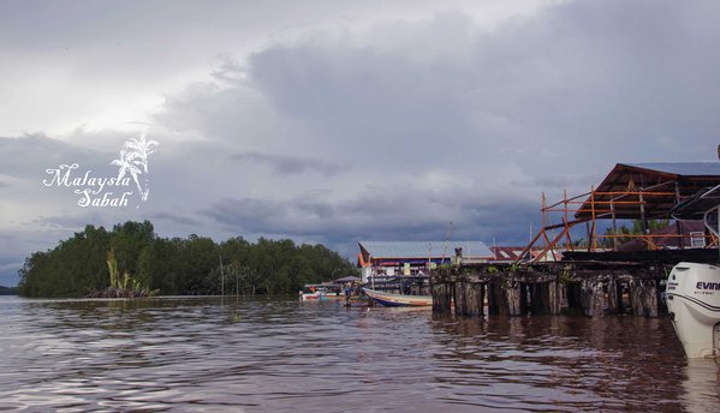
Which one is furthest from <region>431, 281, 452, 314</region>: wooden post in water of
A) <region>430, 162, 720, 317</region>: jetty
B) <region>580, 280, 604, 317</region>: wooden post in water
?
<region>580, 280, 604, 317</region>: wooden post in water

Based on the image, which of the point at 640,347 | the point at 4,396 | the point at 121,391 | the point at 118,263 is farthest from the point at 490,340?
the point at 118,263

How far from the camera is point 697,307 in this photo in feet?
48.9

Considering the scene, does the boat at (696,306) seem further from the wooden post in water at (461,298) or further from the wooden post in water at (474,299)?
the wooden post in water at (461,298)

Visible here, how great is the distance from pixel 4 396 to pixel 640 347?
15.9m

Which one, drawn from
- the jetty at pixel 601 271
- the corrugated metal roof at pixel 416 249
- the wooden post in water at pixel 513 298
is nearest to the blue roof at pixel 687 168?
the jetty at pixel 601 271

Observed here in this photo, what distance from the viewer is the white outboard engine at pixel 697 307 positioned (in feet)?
48.5

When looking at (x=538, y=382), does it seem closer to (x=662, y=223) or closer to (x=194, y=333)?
(x=194, y=333)

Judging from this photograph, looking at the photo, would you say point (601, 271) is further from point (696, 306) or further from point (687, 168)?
point (696, 306)

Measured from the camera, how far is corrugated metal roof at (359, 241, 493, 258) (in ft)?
274

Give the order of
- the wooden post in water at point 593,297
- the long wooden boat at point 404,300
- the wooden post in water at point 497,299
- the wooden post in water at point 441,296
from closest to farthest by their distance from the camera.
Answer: the wooden post in water at point 593,297, the wooden post in water at point 497,299, the wooden post in water at point 441,296, the long wooden boat at point 404,300

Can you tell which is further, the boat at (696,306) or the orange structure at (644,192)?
the orange structure at (644,192)

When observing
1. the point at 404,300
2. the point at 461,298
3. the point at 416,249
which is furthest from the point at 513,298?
the point at 416,249

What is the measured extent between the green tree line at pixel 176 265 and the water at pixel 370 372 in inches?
4487

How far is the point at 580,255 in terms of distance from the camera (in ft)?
108
